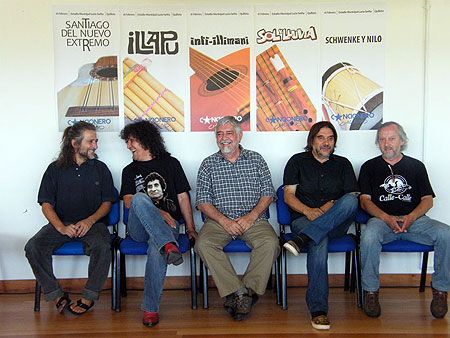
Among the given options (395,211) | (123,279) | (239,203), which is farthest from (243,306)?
(395,211)

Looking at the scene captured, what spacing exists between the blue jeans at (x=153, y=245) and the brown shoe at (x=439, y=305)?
6.16 feet

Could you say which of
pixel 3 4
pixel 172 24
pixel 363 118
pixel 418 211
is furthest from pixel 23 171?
pixel 418 211

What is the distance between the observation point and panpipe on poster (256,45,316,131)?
12.8 feet

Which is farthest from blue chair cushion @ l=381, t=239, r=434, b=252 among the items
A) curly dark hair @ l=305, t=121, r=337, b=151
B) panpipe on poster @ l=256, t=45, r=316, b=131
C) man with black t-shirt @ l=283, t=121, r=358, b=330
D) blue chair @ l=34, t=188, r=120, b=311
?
blue chair @ l=34, t=188, r=120, b=311

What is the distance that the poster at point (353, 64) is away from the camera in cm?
388

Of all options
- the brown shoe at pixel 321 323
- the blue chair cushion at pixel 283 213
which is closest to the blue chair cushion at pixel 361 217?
the blue chair cushion at pixel 283 213

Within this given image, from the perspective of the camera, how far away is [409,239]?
11.1 ft

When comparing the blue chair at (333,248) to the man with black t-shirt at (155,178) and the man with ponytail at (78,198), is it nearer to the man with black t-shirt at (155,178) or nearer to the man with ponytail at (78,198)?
the man with black t-shirt at (155,178)

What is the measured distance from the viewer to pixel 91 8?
3.87m

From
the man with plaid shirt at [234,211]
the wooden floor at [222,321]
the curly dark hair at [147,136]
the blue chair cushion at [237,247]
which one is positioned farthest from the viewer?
the curly dark hair at [147,136]

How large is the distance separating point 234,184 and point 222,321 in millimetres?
1056

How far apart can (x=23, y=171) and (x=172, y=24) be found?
182 cm

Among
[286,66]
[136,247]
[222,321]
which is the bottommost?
[222,321]

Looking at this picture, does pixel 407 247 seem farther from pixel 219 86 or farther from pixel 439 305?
pixel 219 86
